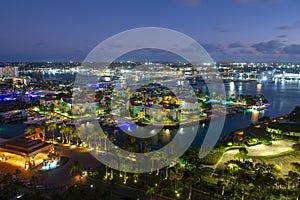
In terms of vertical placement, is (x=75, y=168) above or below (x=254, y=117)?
above

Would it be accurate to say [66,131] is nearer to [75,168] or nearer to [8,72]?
[75,168]

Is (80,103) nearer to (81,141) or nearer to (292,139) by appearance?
(81,141)

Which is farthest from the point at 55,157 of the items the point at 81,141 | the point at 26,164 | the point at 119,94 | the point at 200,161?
the point at 119,94

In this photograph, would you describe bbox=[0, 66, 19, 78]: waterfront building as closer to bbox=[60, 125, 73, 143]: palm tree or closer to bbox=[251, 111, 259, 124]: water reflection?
bbox=[60, 125, 73, 143]: palm tree

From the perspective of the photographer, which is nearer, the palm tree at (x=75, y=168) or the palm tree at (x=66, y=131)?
the palm tree at (x=75, y=168)

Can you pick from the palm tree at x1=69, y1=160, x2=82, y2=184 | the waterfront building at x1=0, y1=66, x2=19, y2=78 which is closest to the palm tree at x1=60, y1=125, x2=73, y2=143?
the palm tree at x1=69, y1=160, x2=82, y2=184

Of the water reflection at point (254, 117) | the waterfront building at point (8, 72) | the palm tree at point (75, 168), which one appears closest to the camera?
the palm tree at point (75, 168)

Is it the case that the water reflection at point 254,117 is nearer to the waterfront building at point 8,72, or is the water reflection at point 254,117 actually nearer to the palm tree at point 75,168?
the palm tree at point 75,168

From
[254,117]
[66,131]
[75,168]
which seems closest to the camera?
[75,168]

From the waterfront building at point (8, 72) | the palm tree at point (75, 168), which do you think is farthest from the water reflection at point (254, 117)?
the waterfront building at point (8, 72)

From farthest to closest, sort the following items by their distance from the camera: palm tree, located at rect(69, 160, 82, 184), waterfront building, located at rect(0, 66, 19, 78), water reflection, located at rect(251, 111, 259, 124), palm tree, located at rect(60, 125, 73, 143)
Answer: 1. waterfront building, located at rect(0, 66, 19, 78)
2. water reflection, located at rect(251, 111, 259, 124)
3. palm tree, located at rect(60, 125, 73, 143)
4. palm tree, located at rect(69, 160, 82, 184)

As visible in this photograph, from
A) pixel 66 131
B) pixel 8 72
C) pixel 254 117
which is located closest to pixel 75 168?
pixel 66 131
